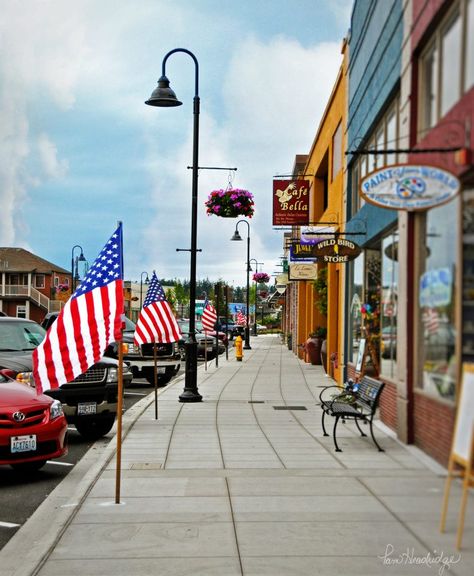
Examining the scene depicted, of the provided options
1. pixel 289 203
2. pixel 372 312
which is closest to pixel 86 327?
pixel 372 312

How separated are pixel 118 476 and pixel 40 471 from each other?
109 inches

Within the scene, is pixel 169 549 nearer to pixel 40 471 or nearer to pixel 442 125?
pixel 442 125

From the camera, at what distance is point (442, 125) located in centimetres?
368

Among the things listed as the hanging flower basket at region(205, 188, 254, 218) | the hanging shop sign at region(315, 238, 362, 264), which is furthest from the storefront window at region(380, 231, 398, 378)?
the hanging flower basket at region(205, 188, 254, 218)

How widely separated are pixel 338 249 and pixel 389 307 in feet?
11.0

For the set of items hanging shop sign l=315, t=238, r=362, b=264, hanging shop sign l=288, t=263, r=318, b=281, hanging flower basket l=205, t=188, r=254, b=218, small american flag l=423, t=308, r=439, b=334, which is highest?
hanging flower basket l=205, t=188, r=254, b=218

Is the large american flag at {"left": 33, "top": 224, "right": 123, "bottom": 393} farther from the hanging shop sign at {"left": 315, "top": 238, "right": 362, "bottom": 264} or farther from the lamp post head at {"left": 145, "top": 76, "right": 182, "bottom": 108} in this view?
the lamp post head at {"left": 145, "top": 76, "right": 182, "bottom": 108}

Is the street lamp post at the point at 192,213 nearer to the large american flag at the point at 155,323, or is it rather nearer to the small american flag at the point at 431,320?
the large american flag at the point at 155,323

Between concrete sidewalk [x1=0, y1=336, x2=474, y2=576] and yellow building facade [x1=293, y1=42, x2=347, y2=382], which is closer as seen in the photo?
concrete sidewalk [x1=0, y1=336, x2=474, y2=576]

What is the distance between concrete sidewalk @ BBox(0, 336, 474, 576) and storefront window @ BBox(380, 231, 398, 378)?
3.89 feet

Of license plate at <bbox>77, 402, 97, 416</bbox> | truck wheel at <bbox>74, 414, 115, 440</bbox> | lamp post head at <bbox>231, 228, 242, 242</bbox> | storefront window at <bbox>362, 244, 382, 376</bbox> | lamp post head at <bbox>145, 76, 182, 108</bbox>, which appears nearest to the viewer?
license plate at <bbox>77, 402, 97, 416</bbox>

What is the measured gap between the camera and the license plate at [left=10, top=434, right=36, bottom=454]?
336 inches

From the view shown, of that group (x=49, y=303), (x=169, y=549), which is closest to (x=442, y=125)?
(x=169, y=549)

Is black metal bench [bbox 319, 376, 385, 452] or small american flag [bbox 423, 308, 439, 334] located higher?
small american flag [bbox 423, 308, 439, 334]
